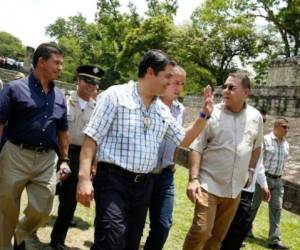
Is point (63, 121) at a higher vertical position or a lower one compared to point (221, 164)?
higher

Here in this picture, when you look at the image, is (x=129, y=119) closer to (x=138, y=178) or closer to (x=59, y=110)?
(x=138, y=178)

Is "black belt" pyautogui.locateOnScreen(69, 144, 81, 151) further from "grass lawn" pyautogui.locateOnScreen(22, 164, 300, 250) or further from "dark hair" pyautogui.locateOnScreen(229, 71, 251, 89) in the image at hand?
"dark hair" pyautogui.locateOnScreen(229, 71, 251, 89)

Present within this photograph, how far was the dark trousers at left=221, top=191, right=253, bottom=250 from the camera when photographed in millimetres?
4891

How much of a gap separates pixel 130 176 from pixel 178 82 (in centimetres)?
154

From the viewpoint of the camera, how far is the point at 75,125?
5.37 meters

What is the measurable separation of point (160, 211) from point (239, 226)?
108 centimetres

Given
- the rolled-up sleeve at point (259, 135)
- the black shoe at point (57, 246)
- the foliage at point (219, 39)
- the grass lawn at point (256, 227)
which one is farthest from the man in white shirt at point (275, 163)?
the foliage at point (219, 39)

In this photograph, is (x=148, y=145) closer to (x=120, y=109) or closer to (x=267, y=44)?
(x=120, y=109)

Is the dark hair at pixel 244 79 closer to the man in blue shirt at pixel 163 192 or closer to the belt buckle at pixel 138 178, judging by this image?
the man in blue shirt at pixel 163 192

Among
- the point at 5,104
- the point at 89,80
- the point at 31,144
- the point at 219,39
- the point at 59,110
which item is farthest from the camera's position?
the point at 219,39

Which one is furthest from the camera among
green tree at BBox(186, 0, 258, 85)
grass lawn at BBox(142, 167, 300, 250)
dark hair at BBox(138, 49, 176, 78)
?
green tree at BBox(186, 0, 258, 85)

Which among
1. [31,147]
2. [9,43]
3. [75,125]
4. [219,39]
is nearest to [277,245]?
[75,125]

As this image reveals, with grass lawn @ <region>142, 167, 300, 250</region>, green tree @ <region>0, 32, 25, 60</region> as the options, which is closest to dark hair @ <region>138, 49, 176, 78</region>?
grass lawn @ <region>142, 167, 300, 250</region>

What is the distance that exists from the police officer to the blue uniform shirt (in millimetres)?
1051
